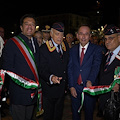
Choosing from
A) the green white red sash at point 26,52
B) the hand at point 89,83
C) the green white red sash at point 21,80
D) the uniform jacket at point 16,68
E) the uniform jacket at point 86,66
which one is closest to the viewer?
the green white red sash at point 21,80

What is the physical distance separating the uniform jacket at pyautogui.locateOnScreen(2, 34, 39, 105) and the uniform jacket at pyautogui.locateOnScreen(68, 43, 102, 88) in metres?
0.85

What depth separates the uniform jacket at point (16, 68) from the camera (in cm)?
285

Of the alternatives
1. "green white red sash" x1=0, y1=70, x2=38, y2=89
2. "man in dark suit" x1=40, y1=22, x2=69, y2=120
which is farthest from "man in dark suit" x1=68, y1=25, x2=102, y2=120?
"green white red sash" x1=0, y1=70, x2=38, y2=89

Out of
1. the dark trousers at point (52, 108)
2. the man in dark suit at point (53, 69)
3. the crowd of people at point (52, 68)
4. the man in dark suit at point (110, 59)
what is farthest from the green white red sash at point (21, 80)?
the man in dark suit at point (110, 59)

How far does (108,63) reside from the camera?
2.97 metres

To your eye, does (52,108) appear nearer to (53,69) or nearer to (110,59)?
(53,69)

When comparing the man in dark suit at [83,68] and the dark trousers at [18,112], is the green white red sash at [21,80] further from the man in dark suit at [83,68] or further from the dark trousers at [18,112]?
the man in dark suit at [83,68]

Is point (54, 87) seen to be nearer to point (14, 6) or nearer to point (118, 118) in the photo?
point (118, 118)

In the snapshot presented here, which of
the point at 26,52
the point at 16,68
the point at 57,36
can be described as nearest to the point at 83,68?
the point at 57,36

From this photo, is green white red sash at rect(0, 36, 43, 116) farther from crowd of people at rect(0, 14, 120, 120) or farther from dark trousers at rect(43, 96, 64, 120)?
dark trousers at rect(43, 96, 64, 120)

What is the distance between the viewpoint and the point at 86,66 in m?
3.38

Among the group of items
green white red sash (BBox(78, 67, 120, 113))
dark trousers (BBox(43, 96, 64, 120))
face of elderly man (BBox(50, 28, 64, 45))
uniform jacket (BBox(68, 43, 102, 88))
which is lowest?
dark trousers (BBox(43, 96, 64, 120))

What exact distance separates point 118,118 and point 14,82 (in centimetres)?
173

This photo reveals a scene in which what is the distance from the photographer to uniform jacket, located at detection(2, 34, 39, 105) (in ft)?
9.35
